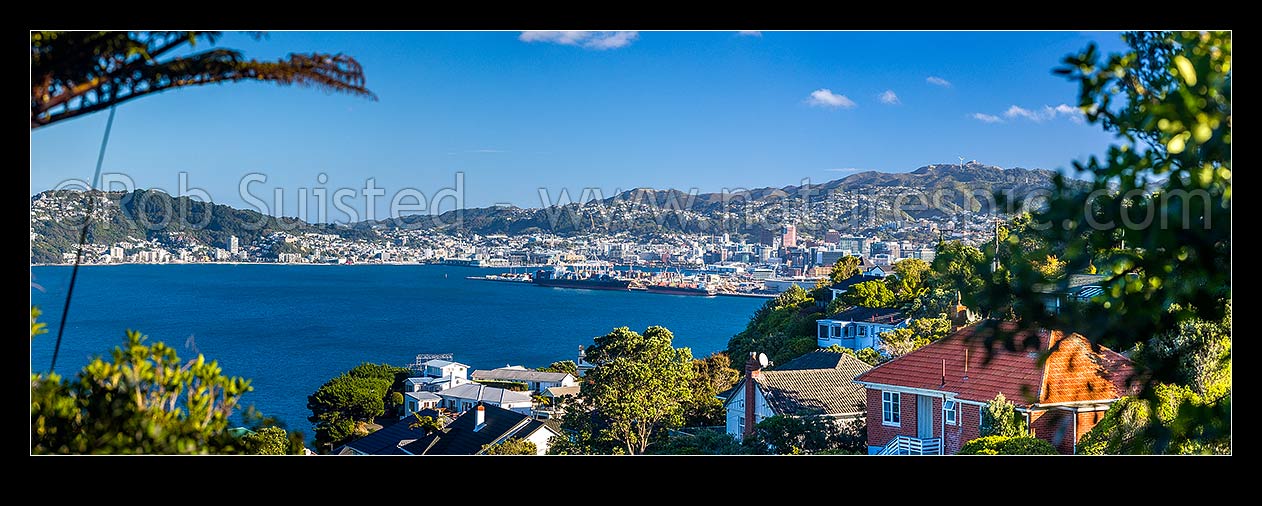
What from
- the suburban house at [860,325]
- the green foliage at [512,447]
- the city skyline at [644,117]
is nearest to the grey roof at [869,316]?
the suburban house at [860,325]

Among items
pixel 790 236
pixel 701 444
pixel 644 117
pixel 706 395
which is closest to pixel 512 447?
pixel 701 444

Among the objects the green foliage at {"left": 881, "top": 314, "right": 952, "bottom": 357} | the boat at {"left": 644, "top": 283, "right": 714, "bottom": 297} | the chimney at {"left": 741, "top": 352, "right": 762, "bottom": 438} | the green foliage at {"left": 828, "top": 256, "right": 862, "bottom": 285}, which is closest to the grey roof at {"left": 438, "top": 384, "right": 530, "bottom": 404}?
the green foliage at {"left": 881, "top": 314, "right": 952, "bottom": 357}

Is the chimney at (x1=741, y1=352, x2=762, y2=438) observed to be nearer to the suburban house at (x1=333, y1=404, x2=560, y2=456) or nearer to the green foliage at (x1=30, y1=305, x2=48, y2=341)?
the suburban house at (x1=333, y1=404, x2=560, y2=456)

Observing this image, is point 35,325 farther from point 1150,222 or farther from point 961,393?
point 961,393

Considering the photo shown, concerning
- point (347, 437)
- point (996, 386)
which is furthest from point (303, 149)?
point (996, 386)

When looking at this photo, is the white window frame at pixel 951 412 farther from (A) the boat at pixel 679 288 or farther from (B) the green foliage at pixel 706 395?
(A) the boat at pixel 679 288
